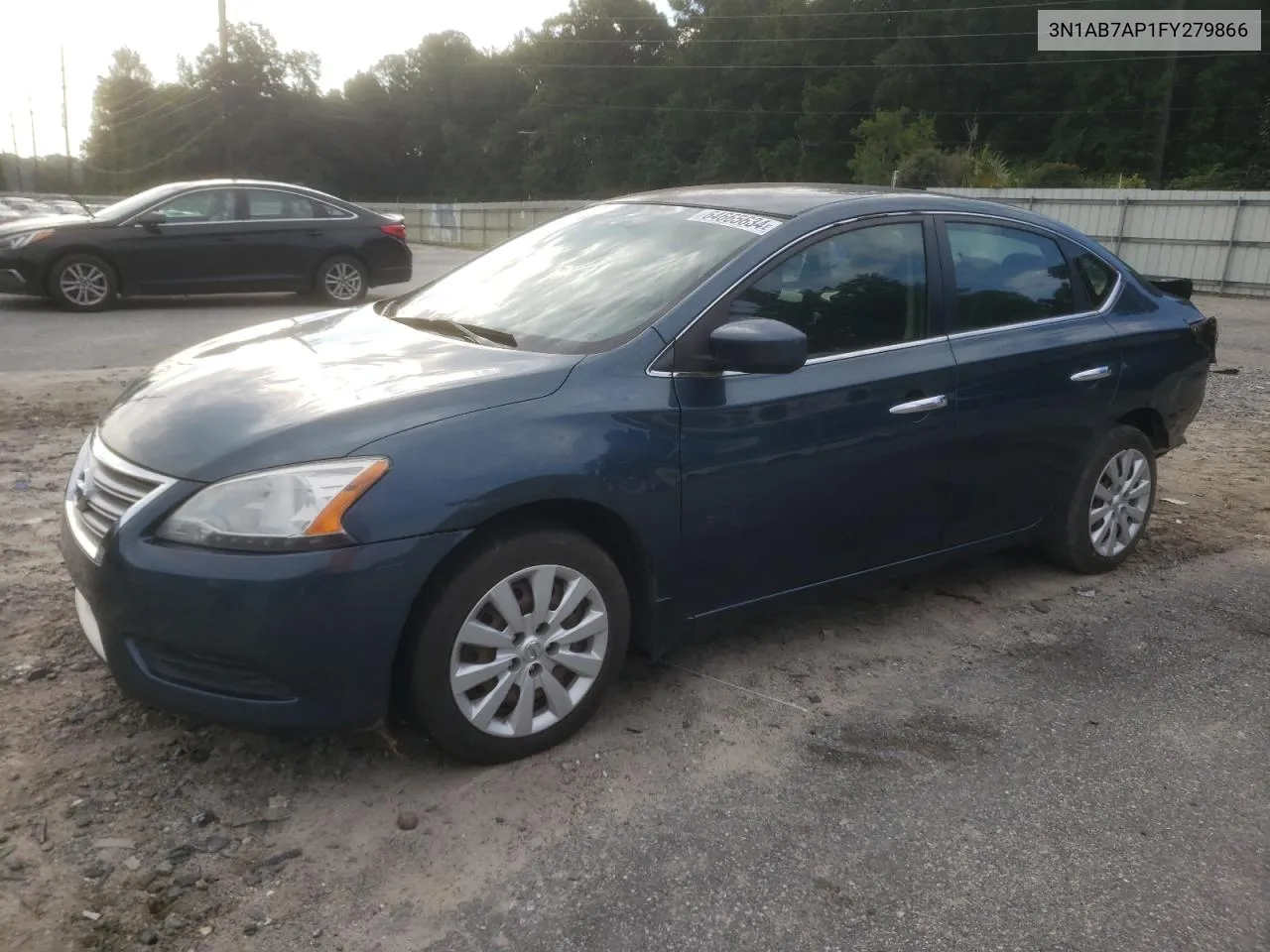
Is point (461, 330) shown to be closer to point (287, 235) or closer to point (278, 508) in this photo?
point (278, 508)

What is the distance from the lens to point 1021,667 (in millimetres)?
3865

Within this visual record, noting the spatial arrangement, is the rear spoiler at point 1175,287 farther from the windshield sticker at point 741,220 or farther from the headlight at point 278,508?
the headlight at point 278,508

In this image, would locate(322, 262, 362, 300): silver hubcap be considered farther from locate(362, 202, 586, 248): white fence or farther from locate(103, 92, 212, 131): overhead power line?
locate(103, 92, 212, 131): overhead power line

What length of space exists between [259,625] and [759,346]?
5.16 feet

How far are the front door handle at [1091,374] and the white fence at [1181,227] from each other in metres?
13.7

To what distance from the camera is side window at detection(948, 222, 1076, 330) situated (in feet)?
13.3

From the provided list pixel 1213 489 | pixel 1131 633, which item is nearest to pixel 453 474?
pixel 1131 633

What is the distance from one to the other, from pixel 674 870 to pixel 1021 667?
182 centimetres

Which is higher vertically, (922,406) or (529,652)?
(922,406)

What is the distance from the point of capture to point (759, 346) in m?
3.10

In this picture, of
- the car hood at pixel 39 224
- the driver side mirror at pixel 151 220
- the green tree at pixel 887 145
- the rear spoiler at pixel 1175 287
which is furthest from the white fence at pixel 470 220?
the rear spoiler at pixel 1175 287

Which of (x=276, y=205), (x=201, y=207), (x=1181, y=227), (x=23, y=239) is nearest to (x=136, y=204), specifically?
(x=201, y=207)

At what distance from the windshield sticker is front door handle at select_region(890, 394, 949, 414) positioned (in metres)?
0.76

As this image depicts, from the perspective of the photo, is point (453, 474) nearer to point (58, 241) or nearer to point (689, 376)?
point (689, 376)
